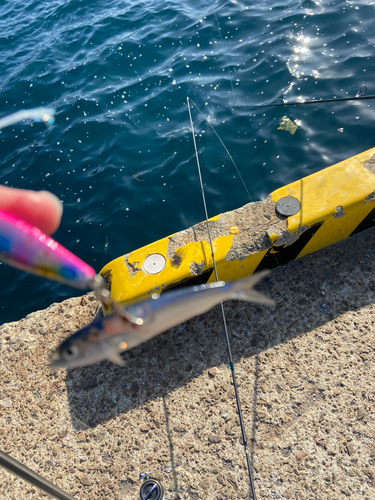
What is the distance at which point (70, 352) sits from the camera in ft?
7.18

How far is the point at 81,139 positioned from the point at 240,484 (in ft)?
23.0

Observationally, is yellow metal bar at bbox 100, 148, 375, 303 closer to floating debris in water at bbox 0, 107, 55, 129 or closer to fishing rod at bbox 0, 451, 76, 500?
fishing rod at bbox 0, 451, 76, 500

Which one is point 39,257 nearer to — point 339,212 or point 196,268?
point 196,268

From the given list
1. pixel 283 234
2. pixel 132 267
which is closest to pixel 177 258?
pixel 132 267

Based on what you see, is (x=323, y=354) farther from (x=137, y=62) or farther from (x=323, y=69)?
(x=137, y=62)

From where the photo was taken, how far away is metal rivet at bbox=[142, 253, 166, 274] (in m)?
3.44

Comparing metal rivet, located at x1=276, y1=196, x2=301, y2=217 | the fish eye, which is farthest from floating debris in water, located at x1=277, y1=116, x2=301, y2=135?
the fish eye

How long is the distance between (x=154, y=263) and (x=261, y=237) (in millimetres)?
1263

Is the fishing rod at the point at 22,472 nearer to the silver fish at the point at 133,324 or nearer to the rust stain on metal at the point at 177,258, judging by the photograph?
the silver fish at the point at 133,324

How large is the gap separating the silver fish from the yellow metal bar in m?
1.10

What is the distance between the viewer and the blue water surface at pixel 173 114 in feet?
18.2

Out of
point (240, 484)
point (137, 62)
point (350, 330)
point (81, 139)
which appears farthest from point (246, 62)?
point (240, 484)

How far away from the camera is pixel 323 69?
268 inches

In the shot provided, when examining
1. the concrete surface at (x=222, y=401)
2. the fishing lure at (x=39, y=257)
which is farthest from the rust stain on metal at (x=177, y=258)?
the fishing lure at (x=39, y=257)
